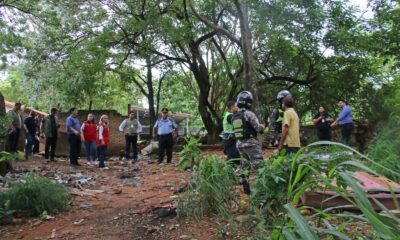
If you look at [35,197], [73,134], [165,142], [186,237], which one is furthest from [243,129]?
[73,134]

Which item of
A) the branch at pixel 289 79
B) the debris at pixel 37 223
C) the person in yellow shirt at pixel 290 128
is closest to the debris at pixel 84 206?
the debris at pixel 37 223

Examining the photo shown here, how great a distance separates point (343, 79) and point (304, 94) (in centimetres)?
243

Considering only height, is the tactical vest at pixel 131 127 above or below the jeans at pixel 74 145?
above

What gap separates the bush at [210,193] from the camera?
5.09 meters

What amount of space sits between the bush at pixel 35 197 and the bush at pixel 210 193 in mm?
2118

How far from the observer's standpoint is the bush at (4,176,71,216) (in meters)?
5.97

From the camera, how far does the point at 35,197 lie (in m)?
6.12

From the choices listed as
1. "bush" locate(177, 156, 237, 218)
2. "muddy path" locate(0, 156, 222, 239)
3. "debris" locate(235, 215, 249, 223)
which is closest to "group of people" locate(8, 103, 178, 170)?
"muddy path" locate(0, 156, 222, 239)

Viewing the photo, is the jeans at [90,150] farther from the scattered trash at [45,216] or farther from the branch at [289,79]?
the branch at [289,79]

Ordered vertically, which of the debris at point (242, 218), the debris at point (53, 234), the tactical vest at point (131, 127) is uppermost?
the tactical vest at point (131, 127)

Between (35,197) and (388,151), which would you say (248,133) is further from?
(35,197)

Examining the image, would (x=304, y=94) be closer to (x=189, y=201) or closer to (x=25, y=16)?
(x=25, y=16)

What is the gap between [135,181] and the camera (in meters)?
9.26

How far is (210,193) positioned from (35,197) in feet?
9.14
